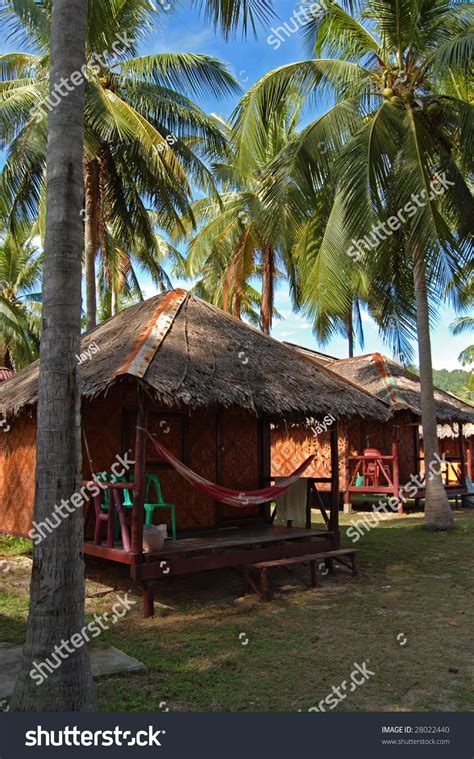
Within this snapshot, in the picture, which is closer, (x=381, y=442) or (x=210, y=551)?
(x=210, y=551)

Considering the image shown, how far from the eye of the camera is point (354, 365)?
712 inches

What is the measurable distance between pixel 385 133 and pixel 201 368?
4.70 m

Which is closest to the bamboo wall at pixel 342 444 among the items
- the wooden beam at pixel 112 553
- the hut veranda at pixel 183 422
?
the hut veranda at pixel 183 422

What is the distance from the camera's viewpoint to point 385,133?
29.3 feet

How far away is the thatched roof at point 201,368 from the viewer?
641 centimetres

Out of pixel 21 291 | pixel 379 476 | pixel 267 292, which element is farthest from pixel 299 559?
pixel 21 291

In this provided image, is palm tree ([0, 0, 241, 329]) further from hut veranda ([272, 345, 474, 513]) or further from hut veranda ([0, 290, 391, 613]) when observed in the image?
hut veranda ([272, 345, 474, 513])

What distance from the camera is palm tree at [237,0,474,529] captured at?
8.61 metres

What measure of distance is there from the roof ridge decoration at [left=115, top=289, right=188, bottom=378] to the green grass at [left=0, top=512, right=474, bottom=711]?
2468 mm

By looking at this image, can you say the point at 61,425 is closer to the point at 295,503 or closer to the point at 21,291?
the point at 295,503

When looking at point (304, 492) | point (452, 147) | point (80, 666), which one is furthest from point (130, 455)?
point (452, 147)

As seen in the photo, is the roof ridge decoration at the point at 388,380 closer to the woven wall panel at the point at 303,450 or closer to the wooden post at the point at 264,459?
the woven wall panel at the point at 303,450

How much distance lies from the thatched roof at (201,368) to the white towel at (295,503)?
1.01m

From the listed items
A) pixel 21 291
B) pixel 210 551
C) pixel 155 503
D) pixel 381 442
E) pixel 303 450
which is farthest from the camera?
pixel 21 291
